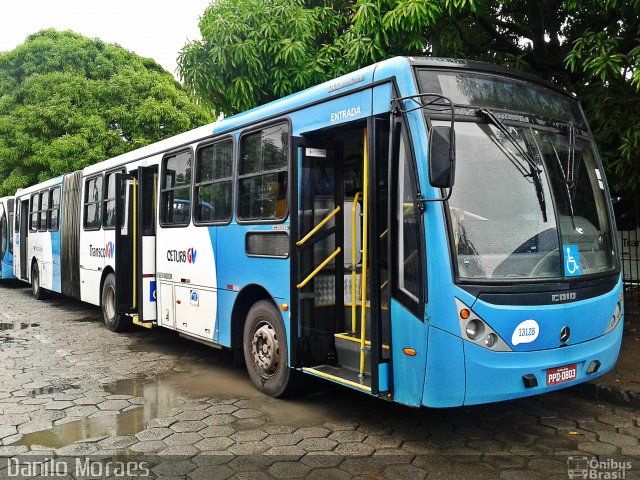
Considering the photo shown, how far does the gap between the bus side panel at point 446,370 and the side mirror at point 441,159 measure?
1.04m

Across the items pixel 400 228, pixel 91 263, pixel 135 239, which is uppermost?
pixel 400 228

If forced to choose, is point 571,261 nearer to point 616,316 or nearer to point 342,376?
point 616,316

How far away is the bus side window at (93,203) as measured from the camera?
11.0 m

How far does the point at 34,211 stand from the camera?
15.6 m

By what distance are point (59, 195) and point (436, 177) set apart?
37.5ft

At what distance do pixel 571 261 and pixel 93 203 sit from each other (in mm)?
9126

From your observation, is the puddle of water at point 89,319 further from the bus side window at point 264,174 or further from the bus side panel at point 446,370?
the bus side panel at point 446,370

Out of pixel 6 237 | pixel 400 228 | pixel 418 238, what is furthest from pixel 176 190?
pixel 6 237

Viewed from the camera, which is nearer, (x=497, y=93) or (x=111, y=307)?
(x=497, y=93)

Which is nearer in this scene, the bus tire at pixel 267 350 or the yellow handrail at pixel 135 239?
the bus tire at pixel 267 350

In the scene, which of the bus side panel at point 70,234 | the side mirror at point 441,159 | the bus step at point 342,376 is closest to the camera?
the side mirror at point 441,159

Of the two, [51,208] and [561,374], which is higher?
[51,208]

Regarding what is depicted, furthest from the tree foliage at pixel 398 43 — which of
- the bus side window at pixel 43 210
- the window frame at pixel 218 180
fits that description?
the bus side window at pixel 43 210

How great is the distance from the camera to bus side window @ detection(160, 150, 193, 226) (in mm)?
7766
